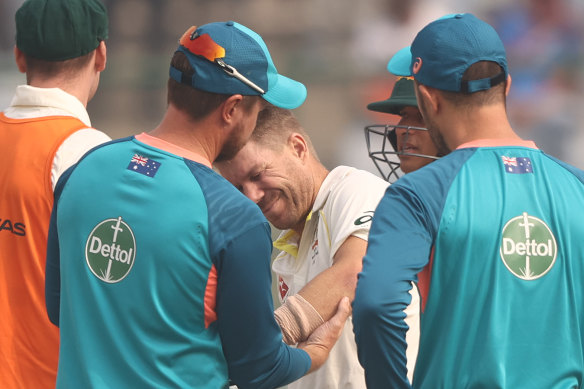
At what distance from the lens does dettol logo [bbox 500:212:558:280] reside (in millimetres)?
2035

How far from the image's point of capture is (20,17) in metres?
2.82

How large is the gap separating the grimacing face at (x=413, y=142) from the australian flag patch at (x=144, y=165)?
1384mm

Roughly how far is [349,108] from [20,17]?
6134 millimetres

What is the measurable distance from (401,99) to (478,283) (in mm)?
1415

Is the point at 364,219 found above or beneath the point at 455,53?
beneath

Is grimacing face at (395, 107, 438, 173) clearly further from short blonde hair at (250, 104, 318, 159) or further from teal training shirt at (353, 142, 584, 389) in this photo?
teal training shirt at (353, 142, 584, 389)

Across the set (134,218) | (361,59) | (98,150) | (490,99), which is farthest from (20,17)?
(361,59)

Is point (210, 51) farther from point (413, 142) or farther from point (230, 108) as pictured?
point (413, 142)

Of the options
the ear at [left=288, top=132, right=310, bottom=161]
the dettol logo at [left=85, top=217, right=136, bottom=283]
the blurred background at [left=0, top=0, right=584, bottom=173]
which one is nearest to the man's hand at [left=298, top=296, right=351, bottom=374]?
the dettol logo at [left=85, top=217, right=136, bottom=283]

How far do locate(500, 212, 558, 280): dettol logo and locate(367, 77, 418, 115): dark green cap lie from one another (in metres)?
1.31

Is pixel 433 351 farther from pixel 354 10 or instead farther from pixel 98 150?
pixel 354 10

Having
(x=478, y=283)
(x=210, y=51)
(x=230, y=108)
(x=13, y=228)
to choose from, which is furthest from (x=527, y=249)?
(x=13, y=228)

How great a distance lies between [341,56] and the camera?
8.80 m

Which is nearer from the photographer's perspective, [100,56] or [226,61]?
[226,61]
